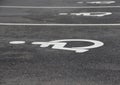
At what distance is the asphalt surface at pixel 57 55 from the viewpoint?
26.3 ft

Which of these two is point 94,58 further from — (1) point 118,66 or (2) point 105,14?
(2) point 105,14

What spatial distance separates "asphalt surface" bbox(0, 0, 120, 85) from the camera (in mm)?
8016

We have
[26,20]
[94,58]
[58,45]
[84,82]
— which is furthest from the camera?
[26,20]

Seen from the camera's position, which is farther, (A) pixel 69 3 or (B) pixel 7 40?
(A) pixel 69 3

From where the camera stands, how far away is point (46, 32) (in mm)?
12414

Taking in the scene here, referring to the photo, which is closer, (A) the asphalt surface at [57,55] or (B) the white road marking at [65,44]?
(A) the asphalt surface at [57,55]

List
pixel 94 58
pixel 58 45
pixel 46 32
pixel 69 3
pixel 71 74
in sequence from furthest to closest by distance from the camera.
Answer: pixel 69 3 → pixel 46 32 → pixel 58 45 → pixel 94 58 → pixel 71 74

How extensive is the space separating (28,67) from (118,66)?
193 centimetres

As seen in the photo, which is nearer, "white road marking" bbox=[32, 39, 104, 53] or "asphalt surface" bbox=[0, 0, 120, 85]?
"asphalt surface" bbox=[0, 0, 120, 85]

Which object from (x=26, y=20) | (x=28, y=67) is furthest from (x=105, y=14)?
(x=28, y=67)

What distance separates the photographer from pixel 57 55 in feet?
31.8

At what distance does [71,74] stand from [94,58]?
128cm

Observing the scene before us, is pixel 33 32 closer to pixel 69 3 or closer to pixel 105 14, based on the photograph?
pixel 105 14

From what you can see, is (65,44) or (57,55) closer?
(57,55)
